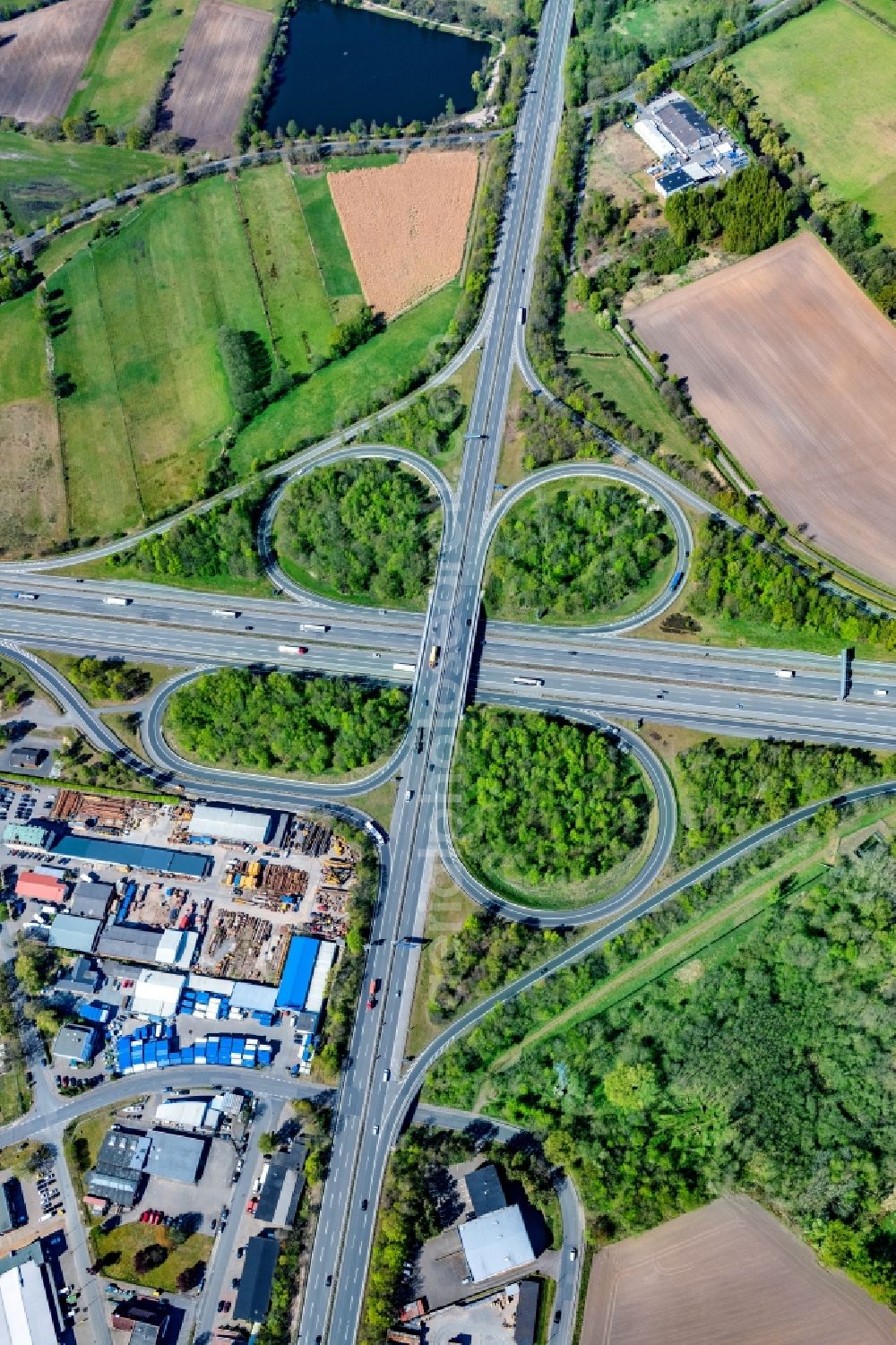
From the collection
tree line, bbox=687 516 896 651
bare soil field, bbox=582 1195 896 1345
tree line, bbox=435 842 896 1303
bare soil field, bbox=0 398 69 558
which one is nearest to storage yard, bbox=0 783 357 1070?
tree line, bbox=435 842 896 1303

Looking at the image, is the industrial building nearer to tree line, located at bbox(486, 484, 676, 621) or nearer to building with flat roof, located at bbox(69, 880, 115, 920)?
building with flat roof, located at bbox(69, 880, 115, 920)

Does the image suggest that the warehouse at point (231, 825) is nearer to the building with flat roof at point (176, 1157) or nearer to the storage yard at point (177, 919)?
the storage yard at point (177, 919)

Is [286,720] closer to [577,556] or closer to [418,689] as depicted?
[418,689]

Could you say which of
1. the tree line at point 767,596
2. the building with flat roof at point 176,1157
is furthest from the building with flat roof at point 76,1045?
the tree line at point 767,596

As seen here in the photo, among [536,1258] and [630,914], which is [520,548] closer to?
Result: [630,914]

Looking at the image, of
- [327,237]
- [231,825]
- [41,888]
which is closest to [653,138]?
[327,237]

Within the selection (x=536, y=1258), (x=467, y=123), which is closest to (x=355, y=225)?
(x=467, y=123)
